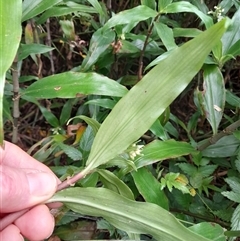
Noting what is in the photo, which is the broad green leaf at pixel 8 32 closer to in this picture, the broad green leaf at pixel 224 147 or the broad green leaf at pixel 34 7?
the broad green leaf at pixel 34 7

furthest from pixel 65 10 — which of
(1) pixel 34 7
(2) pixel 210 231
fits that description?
(2) pixel 210 231

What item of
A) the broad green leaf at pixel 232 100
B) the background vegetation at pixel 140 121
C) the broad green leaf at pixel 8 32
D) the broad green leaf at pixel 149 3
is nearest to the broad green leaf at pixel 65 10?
the background vegetation at pixel 140 121

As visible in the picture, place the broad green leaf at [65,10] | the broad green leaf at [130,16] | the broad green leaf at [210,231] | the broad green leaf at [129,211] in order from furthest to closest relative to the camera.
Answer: the broad green leaf at [65,10], the broad green leaf at [130,16], the broad green leaf at [210,231], the broad green leaf at [129,211]

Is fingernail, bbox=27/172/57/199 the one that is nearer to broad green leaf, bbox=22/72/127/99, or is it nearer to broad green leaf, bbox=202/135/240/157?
broad green leaf, bbox=22/72/127/99

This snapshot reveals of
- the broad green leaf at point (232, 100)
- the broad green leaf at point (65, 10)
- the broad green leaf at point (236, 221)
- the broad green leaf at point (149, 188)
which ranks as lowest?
the broad green leaf at point (236, 221)

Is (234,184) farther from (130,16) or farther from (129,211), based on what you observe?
(130,16)

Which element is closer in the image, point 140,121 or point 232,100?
point 140,121

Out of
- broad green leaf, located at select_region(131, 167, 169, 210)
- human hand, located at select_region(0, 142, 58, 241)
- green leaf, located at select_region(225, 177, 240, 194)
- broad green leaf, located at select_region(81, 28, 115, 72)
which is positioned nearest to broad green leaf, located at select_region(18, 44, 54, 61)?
broad green leaf, located at select_region(81, 28, 115, 72)
